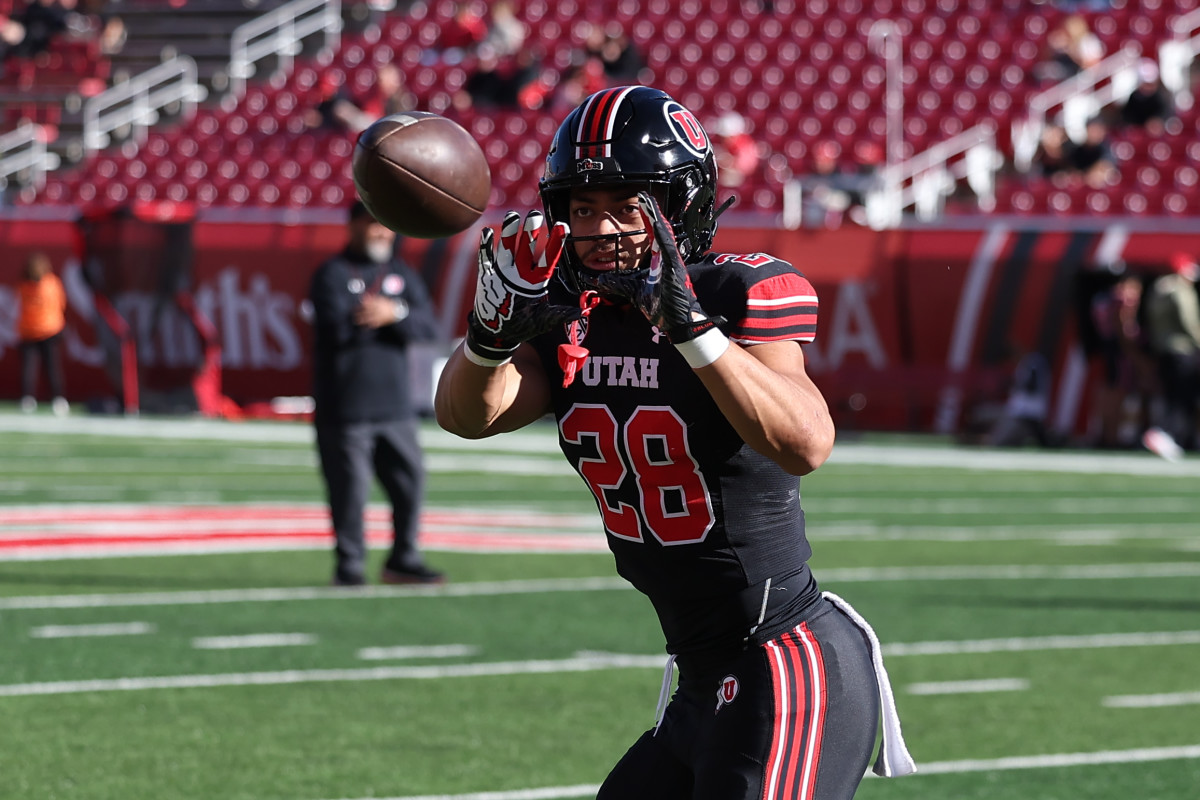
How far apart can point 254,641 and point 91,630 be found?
0.72 metres

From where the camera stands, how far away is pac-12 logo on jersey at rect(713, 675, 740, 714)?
3.42 meters

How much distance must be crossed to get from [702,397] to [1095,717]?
397 cm

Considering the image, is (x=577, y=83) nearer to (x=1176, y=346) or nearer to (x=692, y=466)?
(x=1176, y=346)

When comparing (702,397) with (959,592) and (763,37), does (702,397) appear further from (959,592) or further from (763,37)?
(763,37)

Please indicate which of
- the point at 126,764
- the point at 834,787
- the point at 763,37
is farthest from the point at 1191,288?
the point at 834,787

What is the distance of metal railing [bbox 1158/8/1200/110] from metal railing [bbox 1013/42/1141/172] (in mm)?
313

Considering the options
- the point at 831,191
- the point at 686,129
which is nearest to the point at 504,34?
the point at 831,191

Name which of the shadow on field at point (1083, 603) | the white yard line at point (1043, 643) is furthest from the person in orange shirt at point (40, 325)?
the white yard line at point (1043, 643)

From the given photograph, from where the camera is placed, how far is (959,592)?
974 centimetres

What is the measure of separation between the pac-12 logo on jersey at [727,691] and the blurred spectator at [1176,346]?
1519 centimetres

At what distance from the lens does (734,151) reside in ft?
71.9

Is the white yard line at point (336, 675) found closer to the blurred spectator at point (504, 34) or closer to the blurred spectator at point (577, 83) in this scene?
the blurred spectator at point (577, 83)

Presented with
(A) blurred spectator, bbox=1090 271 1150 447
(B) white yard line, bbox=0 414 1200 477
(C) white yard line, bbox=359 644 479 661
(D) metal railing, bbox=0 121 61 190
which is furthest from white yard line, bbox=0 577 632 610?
(D) metal railing, bbox=0 121 61 190

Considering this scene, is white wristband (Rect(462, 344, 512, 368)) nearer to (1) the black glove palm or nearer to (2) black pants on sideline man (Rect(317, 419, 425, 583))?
(1) the black glove palm
